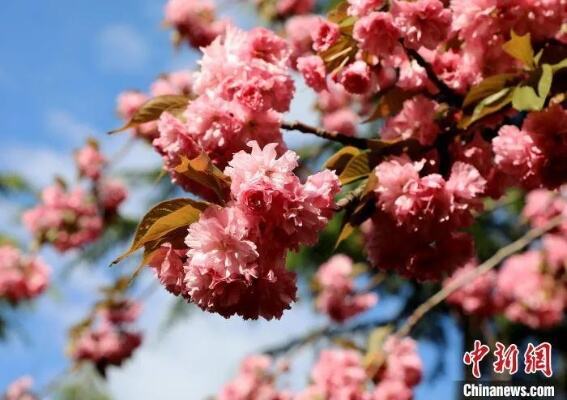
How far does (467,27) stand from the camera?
1245mm

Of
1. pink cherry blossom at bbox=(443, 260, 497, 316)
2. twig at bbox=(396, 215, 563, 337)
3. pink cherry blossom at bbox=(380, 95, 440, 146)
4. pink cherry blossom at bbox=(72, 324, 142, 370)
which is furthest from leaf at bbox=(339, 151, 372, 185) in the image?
pink cherry blossom at bbox=(443, 260, 497, 316)

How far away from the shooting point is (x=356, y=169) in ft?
3.92

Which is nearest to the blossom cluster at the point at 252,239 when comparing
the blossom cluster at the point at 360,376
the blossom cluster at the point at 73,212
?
the blossom cluster at the point at 360,376

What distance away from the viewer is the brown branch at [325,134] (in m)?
1.22

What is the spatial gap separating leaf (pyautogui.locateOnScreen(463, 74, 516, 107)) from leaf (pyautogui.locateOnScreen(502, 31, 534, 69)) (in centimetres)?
3

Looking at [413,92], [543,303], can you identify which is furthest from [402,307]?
[413,92]

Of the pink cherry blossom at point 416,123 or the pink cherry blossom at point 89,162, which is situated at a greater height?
the pink cherry blossom at point 89,162

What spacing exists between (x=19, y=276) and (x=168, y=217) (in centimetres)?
301

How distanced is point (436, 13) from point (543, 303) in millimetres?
2794

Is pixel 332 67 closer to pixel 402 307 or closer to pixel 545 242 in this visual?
pixel 545 242

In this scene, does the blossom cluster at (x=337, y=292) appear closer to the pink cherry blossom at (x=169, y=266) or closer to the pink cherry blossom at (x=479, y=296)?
the pink cherry blossom at (x=479, y=296)

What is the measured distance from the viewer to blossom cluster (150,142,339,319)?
882 mm

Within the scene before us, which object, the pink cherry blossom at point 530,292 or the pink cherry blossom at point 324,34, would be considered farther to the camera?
the pink cherry blossom at point 530,292

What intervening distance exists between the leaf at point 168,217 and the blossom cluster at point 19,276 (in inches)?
115
